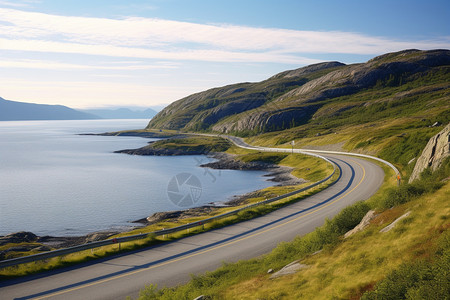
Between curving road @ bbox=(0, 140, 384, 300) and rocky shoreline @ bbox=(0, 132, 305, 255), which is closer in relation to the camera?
curving road @ bbox=(0, 140, 384, 300)

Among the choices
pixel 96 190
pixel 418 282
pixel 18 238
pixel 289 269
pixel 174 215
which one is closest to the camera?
pixel 418 282

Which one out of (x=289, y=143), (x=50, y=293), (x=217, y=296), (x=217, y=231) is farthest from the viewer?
(x=289, y=143)

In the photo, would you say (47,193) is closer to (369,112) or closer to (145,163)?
(145,163)

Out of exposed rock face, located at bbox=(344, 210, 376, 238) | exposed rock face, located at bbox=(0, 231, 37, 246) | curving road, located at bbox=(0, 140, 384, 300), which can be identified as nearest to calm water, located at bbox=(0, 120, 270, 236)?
exposed rock face, located at bbox=(0, 231, 37, 246)

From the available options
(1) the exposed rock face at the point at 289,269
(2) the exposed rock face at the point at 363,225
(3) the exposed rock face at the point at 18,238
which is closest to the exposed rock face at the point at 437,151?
(2) the exposed rock face at the point at 363,225

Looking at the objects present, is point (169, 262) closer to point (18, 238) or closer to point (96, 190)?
point (18, 238)

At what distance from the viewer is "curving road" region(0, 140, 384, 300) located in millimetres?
17562

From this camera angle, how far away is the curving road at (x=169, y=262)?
17.6 m

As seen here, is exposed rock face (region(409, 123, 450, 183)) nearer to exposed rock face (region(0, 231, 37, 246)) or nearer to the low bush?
the low bush

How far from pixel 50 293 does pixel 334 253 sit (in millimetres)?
14805

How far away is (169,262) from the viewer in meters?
21.5

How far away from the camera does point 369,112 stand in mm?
168875

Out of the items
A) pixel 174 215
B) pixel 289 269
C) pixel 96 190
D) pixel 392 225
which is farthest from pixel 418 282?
pixel 96 190

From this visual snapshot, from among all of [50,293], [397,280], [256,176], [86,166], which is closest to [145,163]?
[86,166]
